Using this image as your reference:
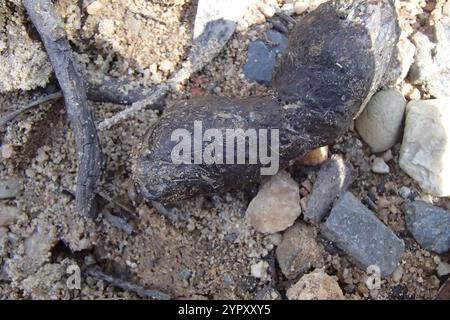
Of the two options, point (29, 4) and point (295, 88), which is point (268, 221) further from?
point (29, 4)

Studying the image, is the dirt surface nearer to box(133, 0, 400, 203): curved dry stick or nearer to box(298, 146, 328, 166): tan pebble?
box(298, 146, 328, 166): tan pebble

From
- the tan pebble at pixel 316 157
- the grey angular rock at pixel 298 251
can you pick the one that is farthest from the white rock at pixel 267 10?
the grey angular rock at pixel 298 251

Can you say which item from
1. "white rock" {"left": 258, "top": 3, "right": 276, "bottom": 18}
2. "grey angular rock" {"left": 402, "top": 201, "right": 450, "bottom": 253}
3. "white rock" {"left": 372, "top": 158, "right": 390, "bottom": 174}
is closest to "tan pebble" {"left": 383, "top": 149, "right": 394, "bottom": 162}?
"white rock" {"left": 372, "top": 158, "right": 390, "bottom": 174}

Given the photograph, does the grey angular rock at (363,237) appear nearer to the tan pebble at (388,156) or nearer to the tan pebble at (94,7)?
the tan pebble at (388,156)

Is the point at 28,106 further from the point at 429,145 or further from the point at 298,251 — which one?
the point at 429,145

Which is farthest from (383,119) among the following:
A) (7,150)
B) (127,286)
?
(7,150)

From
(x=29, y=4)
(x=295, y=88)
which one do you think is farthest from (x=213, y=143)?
(x=29, y=4)

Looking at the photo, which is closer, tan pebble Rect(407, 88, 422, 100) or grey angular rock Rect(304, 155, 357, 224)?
grey angular rock Rect(304, 155, 357, 224)
